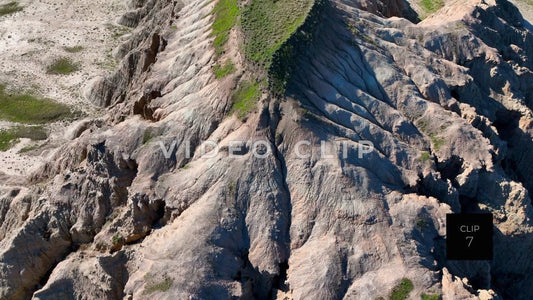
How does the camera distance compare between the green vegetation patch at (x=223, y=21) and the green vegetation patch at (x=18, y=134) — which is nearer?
the green vegetation patch at (x=223, y=21)

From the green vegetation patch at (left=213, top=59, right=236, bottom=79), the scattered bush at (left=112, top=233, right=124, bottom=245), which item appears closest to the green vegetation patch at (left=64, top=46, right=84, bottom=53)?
the green vegetation patch at (left=213, top=59, right=236, bottom=79)

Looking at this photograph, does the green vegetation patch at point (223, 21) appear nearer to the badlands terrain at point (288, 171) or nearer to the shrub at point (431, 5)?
the badlands terrain at point (288, 171)

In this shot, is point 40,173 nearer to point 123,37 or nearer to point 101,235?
point 101,235

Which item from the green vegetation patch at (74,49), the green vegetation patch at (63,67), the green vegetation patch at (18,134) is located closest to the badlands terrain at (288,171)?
the green vegetation patch at (18,134)

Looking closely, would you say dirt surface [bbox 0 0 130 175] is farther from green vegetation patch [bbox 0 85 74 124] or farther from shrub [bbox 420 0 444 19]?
shrub [bbox 420 0 444 19]

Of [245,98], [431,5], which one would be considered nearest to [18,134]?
[245,98]

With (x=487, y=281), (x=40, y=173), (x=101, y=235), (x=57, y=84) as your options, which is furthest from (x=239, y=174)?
(x=57, y=84)

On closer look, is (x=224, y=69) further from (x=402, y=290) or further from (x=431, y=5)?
(x=431, y=5)
